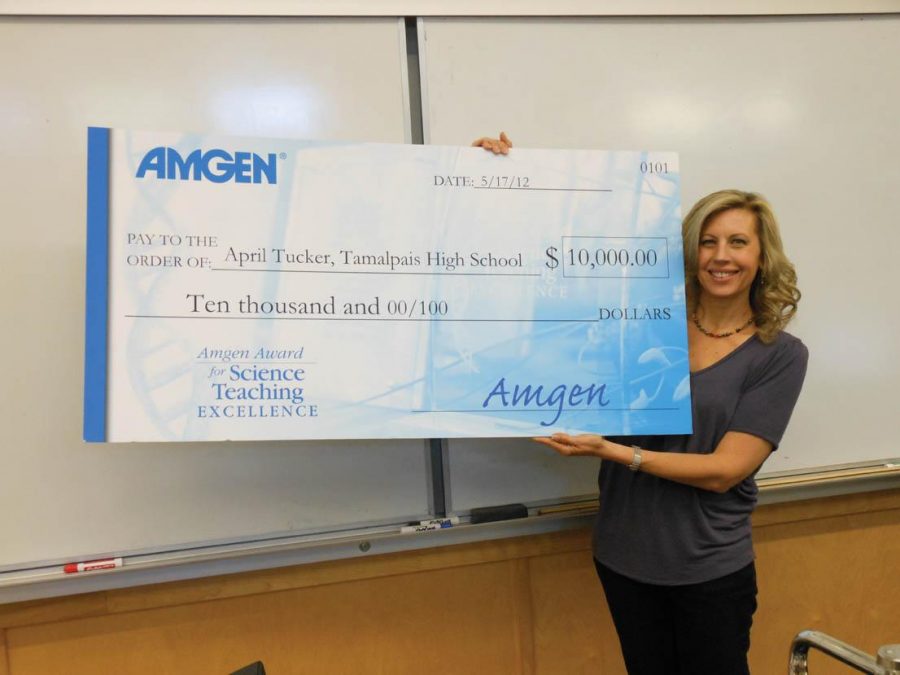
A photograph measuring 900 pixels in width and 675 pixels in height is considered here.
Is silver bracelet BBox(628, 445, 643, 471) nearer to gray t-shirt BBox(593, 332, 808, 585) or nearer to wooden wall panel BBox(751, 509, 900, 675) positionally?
gray t-shirt BBox(593, 332, 808, 585)

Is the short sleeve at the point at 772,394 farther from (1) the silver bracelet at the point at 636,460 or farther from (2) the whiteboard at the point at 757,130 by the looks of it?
(2) the whiteboard at the point at 757,130

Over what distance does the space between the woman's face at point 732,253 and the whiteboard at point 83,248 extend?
0.72m

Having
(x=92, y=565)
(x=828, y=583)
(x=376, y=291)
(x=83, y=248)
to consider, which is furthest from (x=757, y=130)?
(x=92, y=565)

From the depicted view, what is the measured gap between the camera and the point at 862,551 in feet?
5.22

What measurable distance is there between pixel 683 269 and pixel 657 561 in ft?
1.90

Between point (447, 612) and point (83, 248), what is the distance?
118 cm

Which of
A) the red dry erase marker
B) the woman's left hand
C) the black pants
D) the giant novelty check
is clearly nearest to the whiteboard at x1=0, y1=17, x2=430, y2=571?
the red dry erase marker

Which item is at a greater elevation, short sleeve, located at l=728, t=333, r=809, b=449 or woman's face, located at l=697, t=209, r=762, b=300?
woman's face, located at l=697, t=209, r=762, b=300

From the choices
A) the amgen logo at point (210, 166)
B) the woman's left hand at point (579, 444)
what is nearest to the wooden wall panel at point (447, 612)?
the woman's left hand at point (579, 444)

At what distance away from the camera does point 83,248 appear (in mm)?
1190

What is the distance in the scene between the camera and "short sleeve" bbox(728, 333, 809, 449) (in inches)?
41.2

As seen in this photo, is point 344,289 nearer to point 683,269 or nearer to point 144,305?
point 144,305

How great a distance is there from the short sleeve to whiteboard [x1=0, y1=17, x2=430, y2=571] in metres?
0.75

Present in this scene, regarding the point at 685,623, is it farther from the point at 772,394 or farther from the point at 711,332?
the point at 711,332
